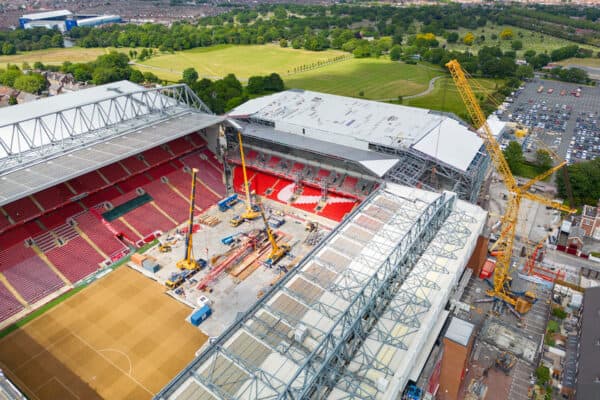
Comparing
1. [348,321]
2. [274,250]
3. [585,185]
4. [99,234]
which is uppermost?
[348,321]

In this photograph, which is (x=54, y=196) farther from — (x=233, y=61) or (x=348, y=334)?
(x=233, y=61)

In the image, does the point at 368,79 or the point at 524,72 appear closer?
the point at 524,72

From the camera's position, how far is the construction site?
3362 centimetres

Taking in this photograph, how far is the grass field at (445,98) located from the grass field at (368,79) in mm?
5509

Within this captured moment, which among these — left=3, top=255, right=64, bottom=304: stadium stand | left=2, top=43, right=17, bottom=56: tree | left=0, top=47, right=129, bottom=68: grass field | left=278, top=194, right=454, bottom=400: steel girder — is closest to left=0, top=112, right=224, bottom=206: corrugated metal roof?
left=3, top=255, right=64, bottom=304: stadium stand

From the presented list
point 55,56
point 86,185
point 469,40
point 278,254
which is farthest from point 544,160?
point 55,56

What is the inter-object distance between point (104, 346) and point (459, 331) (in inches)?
1497

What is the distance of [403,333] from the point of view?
114 ft

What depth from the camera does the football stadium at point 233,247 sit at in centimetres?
3312

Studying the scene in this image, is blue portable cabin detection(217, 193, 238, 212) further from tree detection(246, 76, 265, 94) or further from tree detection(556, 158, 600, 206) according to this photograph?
tree detection(246, 76, 265, 94)

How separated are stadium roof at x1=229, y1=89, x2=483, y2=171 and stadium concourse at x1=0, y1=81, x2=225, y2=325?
43.8 feet

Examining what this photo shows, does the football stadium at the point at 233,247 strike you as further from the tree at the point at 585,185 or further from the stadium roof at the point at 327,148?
the tree at the point at 585,185

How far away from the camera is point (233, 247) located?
6156 cm

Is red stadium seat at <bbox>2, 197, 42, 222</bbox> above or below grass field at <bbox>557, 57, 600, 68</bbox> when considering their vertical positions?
above
